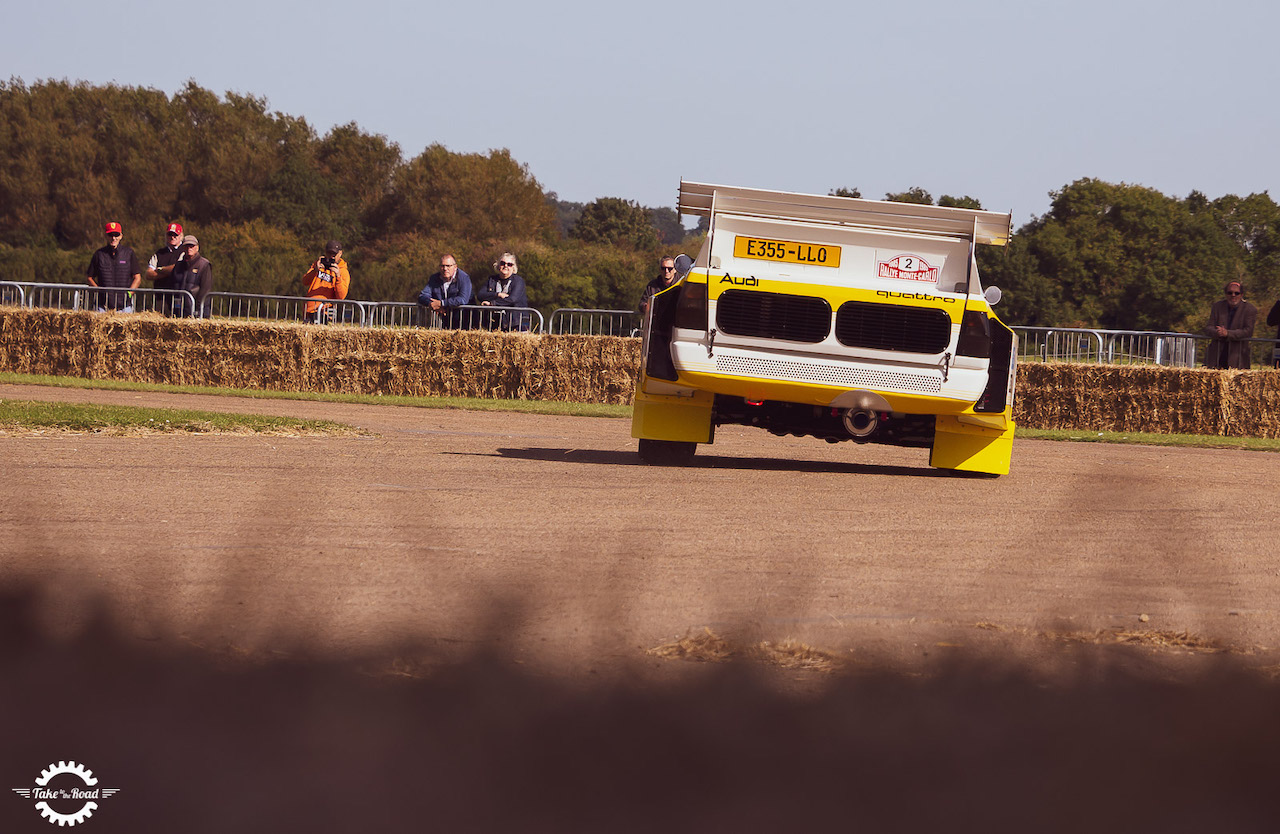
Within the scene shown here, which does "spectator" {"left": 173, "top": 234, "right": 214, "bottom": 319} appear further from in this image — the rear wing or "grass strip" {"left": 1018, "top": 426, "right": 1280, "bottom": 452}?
the rear wing

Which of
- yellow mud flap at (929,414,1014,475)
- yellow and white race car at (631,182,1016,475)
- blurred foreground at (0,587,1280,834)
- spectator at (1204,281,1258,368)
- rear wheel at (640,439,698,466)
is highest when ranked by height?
spectator at (1204,281,1258,368)

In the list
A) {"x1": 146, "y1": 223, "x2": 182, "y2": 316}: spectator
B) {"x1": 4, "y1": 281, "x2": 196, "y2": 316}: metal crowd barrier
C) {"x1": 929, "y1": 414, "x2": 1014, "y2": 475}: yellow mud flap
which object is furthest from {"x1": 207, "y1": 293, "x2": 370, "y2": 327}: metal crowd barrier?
{"x1": 929, "y1": 414, "x2": 1014, "y2": 475}: yellow mud flap

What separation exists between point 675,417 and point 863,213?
6.65 ft

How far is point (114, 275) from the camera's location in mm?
21797

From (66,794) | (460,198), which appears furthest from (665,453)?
(460,198)

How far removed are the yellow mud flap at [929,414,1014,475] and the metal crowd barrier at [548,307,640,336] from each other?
12.1m

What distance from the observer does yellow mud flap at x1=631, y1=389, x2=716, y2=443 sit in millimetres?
10648

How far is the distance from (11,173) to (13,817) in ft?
308

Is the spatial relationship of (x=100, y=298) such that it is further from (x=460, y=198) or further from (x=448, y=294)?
(x=460, y=198)

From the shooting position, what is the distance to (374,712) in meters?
3.56

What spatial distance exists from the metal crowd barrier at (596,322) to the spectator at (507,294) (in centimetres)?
171

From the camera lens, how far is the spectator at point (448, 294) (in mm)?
20594

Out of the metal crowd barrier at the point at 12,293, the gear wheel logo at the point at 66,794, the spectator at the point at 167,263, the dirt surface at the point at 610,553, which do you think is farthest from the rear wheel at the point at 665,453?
the metal crowd barrier at the point at 12,293

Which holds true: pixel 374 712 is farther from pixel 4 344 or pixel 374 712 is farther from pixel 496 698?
pixel 4 344
